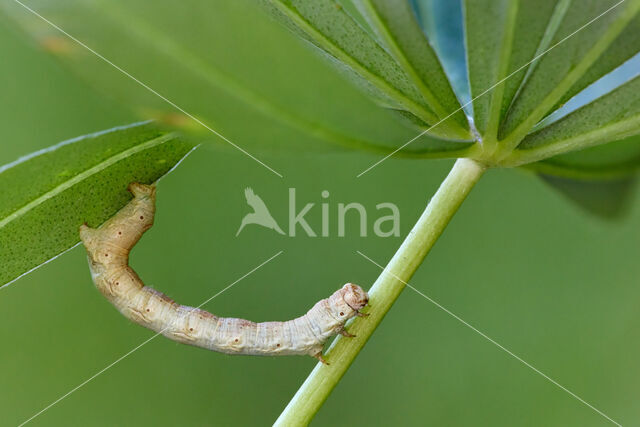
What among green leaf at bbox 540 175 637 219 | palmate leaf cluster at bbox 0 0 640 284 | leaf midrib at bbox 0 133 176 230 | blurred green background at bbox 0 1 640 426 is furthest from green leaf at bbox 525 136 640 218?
blurred green background at bbox 0 1 640 426

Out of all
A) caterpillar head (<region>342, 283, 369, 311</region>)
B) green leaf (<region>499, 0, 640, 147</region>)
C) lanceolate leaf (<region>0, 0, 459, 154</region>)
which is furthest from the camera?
caterpillar head (<region>342, 283, 369, 311</region>)

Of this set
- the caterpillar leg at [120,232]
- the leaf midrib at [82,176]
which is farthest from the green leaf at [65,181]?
the caterpillar leg at [120,232]

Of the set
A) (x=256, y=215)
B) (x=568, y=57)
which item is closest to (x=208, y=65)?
(x=568, y=57)

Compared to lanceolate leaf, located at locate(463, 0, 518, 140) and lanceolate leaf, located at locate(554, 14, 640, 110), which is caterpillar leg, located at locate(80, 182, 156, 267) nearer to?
lanceolate leaf, located at locate(463, 0, 518, 140)

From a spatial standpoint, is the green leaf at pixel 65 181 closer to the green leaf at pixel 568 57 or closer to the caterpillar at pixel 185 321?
the caterpillar at pixel 185 321

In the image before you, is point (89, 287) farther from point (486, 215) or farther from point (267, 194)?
point (486, 215)

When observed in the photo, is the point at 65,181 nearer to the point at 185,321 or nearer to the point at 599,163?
the point at 185,321

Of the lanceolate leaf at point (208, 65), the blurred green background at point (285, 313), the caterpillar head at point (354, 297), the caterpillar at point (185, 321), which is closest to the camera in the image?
the lanceolate leaf at point (208, 65)
